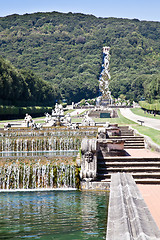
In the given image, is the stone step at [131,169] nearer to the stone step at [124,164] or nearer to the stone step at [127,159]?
the stone step at [124,164]

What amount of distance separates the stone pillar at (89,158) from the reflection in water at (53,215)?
0.92 meters

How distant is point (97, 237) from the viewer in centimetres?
903

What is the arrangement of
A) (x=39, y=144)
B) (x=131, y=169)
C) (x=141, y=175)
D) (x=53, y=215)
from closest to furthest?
(x=53, y=215) < (x=141, y=175) < (x=131, y=169) < (x=39, y=144)

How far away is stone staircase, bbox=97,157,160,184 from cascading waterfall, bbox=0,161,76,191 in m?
1.35

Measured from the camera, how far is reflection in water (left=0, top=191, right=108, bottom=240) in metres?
9.33

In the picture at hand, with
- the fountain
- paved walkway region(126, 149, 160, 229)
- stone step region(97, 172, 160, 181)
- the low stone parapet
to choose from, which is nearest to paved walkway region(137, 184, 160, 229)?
paved walkway region(126, 149, 160, 229)

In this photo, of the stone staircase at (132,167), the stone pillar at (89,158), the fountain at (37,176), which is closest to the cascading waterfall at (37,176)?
the fountain at (37,176)

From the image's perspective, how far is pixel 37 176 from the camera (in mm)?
16156

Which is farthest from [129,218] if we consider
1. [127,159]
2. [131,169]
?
[127,159]

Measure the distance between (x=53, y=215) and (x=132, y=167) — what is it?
20.5ft

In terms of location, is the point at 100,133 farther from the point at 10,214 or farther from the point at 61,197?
the point at 10,214

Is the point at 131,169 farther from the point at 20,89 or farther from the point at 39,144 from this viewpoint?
the point at 20,89

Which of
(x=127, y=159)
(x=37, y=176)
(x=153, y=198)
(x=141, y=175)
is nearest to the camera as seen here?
(x=153, y=198)

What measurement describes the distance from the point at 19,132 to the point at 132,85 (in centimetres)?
13881
